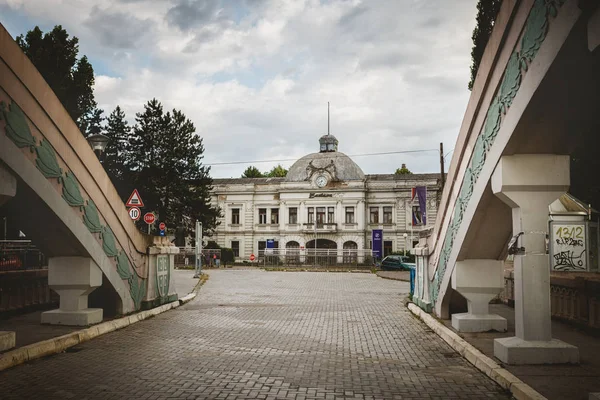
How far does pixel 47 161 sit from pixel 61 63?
2476 centimetres

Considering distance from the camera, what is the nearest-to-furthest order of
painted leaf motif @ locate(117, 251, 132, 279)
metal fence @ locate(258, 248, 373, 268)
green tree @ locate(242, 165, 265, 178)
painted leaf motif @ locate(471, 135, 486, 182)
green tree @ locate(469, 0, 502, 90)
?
painted leaf motif @ locate(471, 135, 486, 182) → painted leaf motif @ locate(117, 251, 132, 279) → green tree @ locate(469, 0, 502, 90) → metal fence @ locate(258, 248, 373, 268) → green tree @ locate(242, 165, 265, 178)

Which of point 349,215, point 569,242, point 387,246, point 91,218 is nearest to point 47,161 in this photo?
point 91,218

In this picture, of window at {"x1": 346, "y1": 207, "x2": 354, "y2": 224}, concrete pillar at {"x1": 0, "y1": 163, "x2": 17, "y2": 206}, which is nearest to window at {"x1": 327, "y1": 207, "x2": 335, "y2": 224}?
window at {"x1": 346, "y1": 207, "x2": 354, "y2": 224}

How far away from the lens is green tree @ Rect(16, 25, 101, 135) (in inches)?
1170

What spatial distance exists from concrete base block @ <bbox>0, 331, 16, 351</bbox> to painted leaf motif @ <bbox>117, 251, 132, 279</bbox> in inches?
154

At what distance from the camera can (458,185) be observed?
34.1 ft

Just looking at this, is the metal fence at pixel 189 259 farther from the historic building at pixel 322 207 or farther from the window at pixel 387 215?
the window at pixel 387 215

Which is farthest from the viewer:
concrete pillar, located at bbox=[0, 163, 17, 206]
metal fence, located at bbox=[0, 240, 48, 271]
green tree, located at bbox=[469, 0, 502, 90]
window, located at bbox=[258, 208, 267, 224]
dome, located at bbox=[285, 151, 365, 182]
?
window, located at bbox=[258, 208, 267, 224]

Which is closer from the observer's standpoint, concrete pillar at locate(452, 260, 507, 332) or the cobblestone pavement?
the cobblestone pavement

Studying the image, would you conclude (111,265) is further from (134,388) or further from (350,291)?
(350,291)

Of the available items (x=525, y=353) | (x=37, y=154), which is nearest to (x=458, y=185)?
(x=525, y=353)

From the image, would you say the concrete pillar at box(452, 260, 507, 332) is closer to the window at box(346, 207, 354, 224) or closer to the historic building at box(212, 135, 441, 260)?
the historic building at box(212, 135, 441, 260)

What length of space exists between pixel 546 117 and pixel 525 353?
10.6ft

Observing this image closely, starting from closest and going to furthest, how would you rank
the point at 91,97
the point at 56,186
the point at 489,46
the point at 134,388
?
the point at 134,388 < the point at 489,46 < the point at 56,186 < the point at 91,97
